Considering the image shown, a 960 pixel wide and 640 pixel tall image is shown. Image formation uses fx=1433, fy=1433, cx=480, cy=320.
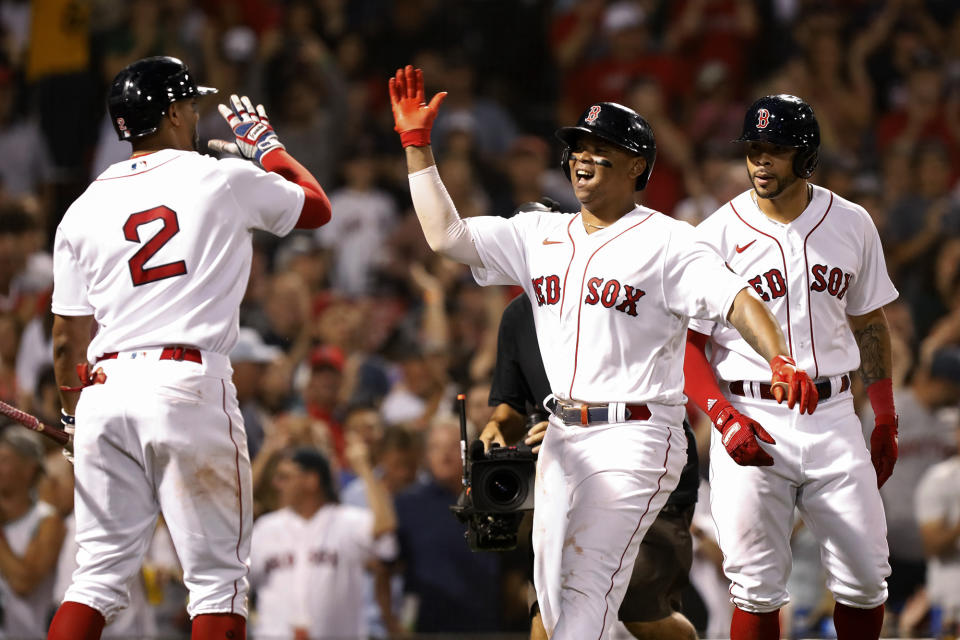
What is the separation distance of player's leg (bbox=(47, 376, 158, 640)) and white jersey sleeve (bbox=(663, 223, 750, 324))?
1.83 metres

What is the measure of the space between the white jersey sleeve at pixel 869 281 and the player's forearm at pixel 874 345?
7 centimetres

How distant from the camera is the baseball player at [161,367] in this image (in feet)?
15.1

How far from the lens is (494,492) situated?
539 centimetres

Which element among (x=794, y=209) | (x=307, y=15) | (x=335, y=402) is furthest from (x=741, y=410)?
(x=307, y=15)

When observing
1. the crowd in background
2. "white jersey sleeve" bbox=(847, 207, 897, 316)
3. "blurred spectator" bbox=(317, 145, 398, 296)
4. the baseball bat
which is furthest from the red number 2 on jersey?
"blurred spectator" bbox=(317, 145, 398, 296)

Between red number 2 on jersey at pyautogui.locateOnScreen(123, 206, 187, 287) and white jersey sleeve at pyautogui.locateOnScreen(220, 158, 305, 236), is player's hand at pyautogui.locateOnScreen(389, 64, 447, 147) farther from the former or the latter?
Result: red number 2 on jersey at pyautogui.locateOnScreen(123, 206, 187, 287)

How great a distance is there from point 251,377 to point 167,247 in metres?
4.24

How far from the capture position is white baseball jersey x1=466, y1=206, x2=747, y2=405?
190 inches

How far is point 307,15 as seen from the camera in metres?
12.6

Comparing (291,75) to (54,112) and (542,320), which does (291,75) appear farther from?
(542,320)

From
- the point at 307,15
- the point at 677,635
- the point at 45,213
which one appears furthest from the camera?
the point at 307,15

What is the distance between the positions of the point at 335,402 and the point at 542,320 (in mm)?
4341

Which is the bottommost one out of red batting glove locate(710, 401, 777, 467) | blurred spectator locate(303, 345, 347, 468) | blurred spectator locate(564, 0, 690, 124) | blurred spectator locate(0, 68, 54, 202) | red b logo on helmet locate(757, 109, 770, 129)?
blurred spectator locate(303, 345, 347, 468)

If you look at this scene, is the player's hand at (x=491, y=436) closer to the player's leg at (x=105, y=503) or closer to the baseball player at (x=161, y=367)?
the baseball player at (x=161, y=367)
